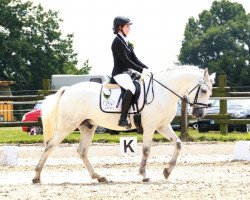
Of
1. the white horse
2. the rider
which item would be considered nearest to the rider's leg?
the rider

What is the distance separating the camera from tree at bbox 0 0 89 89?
228ft

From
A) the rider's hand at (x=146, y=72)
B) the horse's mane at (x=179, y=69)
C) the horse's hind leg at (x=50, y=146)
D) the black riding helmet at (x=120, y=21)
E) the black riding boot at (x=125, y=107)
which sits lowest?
the horse's hind leg at (x=50, y=146)

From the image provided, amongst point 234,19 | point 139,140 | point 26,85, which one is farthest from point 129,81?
point 234,19

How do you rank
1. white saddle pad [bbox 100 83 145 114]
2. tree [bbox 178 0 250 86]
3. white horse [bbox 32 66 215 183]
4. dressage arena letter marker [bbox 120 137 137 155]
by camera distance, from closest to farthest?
white horse [bbox 32 66 215 183]
white saddle pad [bbox 100 83 145 114]
dressage arena letter marker [bbox 120 137 137 155]
tree [bbox 178 0 250 86]

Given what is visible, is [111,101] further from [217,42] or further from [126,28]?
[217,42]

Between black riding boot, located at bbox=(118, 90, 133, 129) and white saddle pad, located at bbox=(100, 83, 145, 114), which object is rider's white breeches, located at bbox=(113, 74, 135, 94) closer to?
black riding boot, located at bbox=(118, 90, 133, 129)

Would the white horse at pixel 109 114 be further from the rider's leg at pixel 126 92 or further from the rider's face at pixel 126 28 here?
the rider's face at pixel 126 28

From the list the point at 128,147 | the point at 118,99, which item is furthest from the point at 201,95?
the point at 128,147

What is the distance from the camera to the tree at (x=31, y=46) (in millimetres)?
69562

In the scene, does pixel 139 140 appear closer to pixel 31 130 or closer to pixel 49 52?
pixel 31 130

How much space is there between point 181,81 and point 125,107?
97 centimetres

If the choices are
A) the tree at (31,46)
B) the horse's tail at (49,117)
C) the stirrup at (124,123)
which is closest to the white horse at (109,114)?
the horse's tail at (49,117)

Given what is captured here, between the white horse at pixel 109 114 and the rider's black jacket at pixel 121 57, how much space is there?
400 millimetres

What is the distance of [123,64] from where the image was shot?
43.7 feet
